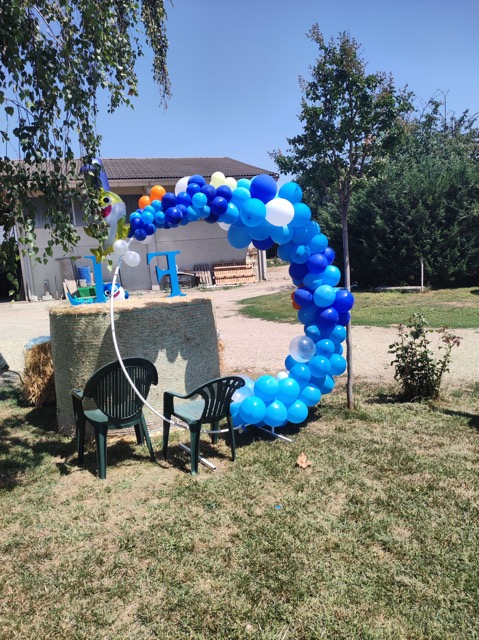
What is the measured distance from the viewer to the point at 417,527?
327 cm

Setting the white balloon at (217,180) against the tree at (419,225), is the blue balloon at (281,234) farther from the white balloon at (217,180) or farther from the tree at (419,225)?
Answer: the tree at (419,225)

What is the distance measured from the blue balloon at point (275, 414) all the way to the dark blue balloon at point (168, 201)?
2.27m

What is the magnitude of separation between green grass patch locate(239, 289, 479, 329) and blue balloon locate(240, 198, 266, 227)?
7.94 m

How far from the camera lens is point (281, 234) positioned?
15.8 feet

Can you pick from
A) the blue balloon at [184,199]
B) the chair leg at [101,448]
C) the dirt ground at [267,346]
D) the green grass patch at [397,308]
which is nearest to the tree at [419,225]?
the green grass patch at [397,308]

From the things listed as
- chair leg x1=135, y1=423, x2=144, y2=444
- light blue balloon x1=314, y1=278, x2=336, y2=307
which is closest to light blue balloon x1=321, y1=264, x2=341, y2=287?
light blue balloon x1=314, y1=278, x2=336, y2=307

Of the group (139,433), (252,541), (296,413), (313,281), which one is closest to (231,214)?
(313,281)

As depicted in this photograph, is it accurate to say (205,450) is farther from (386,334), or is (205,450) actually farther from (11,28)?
(386,334)

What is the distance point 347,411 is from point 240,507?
2.44 metres

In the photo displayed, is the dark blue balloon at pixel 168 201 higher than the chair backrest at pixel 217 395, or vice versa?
the dark blue balloon at pixel 168 201

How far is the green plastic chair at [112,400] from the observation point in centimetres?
413

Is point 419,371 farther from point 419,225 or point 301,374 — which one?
point 419,225

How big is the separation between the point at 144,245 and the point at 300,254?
21.6 metres

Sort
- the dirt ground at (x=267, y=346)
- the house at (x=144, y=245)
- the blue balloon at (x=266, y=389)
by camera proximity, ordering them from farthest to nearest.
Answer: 1. the house at (x=144, y=245)
2. the dirt ground at (x=267, y=346)
3. the blue balloon at (x=266, y=389)
